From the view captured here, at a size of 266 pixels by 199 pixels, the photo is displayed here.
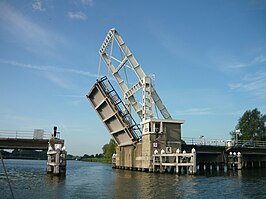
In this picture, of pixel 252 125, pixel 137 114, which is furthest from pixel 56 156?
pixel 252 125

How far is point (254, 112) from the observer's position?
61.6m

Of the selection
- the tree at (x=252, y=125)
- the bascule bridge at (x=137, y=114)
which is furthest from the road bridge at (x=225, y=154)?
the tree at (x=252, y=125)

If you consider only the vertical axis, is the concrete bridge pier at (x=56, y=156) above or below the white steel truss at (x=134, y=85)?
below

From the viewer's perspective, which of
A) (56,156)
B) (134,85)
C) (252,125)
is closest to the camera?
(56,156)

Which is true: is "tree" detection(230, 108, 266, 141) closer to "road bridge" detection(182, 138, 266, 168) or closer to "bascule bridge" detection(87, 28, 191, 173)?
"road bridge" detection(182, 138, 266, 168)

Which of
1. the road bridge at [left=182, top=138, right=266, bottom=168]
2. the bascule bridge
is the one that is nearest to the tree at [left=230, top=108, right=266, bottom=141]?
the road bridge at [left=182, top=138, right=266, bottom=168]

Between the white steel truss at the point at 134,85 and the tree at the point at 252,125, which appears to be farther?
the tree at the point at 252,125

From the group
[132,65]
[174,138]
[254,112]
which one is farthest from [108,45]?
[254,112]

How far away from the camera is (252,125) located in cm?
6016

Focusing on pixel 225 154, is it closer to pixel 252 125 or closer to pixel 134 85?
pixel 134 85

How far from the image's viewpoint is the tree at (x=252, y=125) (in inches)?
2337

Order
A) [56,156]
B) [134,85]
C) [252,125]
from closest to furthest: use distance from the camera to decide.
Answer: [56,156]
[134,85]
[252,125]

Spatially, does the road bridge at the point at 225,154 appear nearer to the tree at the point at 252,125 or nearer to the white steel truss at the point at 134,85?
the white steel truss at the point at 134,85

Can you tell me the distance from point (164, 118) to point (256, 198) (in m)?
16.2
